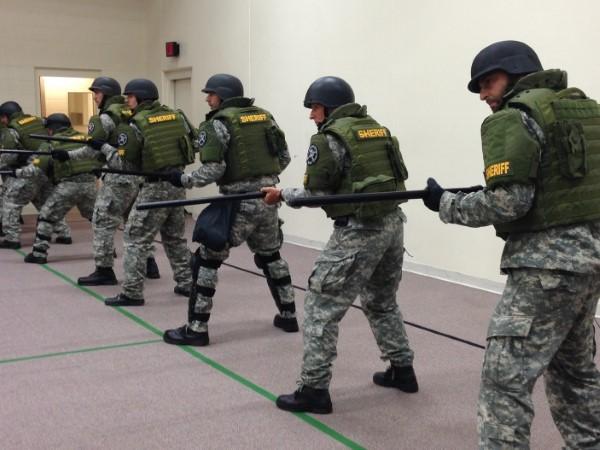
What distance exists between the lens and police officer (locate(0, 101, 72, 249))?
23.3 feet

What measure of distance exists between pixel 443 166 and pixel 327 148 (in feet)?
10.6

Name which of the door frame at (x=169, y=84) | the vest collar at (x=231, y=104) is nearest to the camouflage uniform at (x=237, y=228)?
the vest collar at (x=231, y=104)

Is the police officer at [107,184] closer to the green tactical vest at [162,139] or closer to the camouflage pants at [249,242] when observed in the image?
the green tactical vest at [162,139]

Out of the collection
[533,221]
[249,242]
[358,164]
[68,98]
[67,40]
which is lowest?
[249,242]

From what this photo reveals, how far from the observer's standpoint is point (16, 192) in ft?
23.4

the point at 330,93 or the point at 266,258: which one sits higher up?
the point at 330,93

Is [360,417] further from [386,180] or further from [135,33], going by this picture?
[135,33]

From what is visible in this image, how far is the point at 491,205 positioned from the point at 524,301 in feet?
1.07

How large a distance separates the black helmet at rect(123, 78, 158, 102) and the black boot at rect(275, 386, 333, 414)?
9.26ft

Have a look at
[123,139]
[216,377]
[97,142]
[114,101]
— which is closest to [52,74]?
[114,101]

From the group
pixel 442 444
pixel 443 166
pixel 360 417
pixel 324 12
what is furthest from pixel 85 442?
pixel 324 12

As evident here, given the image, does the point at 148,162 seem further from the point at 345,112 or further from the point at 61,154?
the point at 345,112

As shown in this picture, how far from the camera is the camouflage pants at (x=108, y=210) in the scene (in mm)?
5445

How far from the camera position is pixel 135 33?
1066cm
